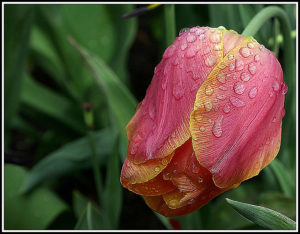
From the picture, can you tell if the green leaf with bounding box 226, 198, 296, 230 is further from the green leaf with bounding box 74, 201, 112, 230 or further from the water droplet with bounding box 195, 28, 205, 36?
the green leaf with bounding box 74, 201, 112, 230

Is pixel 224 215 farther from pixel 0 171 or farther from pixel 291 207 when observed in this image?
pixel 0 171

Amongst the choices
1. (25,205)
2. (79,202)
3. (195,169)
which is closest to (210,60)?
(195,169)

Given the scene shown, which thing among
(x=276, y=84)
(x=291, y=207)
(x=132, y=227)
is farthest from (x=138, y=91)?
(x=276, y=84)

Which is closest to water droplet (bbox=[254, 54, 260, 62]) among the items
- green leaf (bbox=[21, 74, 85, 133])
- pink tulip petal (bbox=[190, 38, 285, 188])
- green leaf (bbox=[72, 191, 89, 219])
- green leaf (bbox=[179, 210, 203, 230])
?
pink tulip petal (bbox=[190, 38, 285, 188])

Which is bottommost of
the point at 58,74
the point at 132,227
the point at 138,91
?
the point at 132,227

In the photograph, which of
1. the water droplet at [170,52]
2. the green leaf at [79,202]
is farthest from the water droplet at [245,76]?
the green leaf at [79,202]

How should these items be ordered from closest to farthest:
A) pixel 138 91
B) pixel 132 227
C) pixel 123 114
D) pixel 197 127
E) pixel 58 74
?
pixel 197 127 < pixel 123 114 < pixel 132 227 < pixel 58 74 < pixel 138 91

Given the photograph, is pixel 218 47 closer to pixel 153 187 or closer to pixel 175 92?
pixel 175 92

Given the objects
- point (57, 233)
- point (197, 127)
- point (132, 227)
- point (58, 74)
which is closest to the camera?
point (197, 127)

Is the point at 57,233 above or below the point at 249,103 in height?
below
